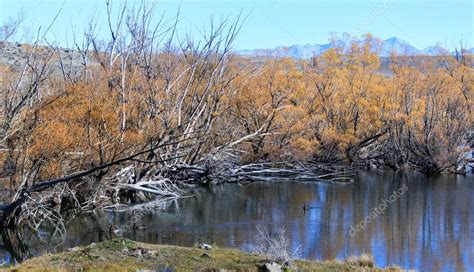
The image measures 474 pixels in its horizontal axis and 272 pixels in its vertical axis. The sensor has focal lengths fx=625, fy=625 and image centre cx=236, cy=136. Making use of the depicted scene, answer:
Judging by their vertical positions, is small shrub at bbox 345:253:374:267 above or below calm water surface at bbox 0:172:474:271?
above

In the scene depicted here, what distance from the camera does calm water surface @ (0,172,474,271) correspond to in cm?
1719

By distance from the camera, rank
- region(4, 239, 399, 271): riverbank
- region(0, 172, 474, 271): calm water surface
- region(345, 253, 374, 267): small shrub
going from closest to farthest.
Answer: region(4, 239, 399, 271): riverbank, region(345, 253, 374, 267): small shrub, region(0, 172, 474, 271): calm water surface

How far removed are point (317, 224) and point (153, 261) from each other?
31.4ft

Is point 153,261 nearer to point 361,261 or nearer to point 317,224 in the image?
point 361,261

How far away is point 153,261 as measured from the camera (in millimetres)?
12695

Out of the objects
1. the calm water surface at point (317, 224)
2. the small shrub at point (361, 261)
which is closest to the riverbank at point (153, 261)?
the small shrub at point (361, 261)

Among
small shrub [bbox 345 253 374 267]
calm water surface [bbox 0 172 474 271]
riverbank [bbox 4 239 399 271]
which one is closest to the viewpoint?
riverbank [bbox 4 239 399 271]

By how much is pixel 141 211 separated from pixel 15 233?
528cm

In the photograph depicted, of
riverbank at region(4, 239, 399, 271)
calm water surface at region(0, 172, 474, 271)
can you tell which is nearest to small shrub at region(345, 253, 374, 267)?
riverbank at region(4, 239, 399, 271)

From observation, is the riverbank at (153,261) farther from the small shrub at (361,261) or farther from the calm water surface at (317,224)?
the calm water surface at (317,224)

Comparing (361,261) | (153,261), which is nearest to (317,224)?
(361,261)

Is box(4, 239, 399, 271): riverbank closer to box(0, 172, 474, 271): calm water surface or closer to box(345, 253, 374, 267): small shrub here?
box(345, 253, 374, 267): small shrub

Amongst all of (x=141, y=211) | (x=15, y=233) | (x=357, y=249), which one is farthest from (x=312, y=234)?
(x=15, y=233)

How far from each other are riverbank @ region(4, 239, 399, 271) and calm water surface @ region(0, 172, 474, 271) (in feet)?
9.87
